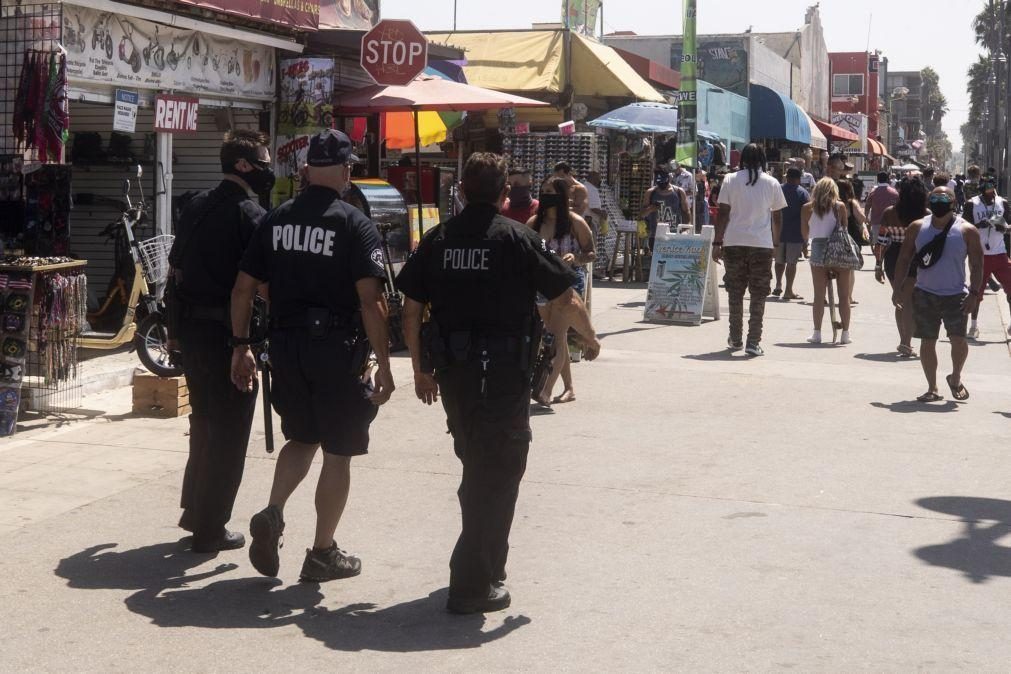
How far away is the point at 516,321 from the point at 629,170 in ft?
55.5

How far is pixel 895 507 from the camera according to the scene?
6.98 metres

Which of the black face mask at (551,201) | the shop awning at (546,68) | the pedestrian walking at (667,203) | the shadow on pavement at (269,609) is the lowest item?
the shadow on pavement at (269,609)

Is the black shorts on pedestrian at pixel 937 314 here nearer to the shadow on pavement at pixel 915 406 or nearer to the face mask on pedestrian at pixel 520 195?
the shadow on pavement at pixel 915 406

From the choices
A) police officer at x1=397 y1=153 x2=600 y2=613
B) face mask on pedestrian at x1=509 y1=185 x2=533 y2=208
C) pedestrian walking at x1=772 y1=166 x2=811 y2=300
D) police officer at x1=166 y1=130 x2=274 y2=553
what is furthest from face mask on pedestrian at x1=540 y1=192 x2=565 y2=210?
pedestrian walking at x1=772 y1=166 x2=811 y2=300

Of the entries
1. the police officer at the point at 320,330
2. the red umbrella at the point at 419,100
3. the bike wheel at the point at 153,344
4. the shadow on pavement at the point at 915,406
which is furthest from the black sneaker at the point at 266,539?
the red umbrella at the point at 419,100

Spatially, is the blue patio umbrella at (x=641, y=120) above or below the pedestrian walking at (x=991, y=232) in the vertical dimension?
above

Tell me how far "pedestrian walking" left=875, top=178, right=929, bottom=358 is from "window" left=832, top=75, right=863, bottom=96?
72.5m

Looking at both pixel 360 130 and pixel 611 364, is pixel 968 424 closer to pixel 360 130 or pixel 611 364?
pixel 611 364

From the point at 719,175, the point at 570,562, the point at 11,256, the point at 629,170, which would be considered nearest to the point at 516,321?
the point at 570,562

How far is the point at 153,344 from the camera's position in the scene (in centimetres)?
975

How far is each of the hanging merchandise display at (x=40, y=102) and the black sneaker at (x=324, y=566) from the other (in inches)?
201

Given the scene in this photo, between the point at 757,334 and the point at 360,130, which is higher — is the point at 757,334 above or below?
below

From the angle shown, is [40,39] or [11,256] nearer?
[11,256]

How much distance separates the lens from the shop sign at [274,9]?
11547mm
